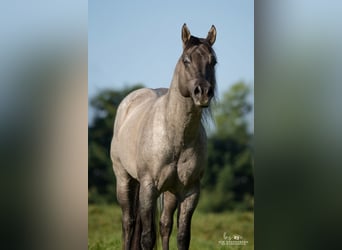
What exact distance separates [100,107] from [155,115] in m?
1.89

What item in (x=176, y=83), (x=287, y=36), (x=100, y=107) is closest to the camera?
(x=176, y=83)

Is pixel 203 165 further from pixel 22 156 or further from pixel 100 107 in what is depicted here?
pixel 100 107

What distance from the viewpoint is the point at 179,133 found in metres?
4.43

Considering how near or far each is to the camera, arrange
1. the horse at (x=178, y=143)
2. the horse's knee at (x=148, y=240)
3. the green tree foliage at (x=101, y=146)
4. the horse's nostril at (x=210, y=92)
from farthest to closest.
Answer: the green tree foliage at (x=101, y=146) → the horse's knee at (x=148, y=240) → the horse at (x=178, y=143) → the horse's nostril at (x=210, y=92)

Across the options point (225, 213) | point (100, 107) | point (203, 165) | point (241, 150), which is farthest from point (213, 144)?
point (203, 165)

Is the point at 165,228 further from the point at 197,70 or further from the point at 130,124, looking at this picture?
the point at 197,70

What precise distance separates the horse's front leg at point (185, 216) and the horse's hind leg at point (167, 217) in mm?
169

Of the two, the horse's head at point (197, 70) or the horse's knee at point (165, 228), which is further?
the horse's knee at point (165, 228)

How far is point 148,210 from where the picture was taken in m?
4.59

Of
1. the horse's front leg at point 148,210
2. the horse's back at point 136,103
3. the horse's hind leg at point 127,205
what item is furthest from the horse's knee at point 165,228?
the horse's back at point 136,103

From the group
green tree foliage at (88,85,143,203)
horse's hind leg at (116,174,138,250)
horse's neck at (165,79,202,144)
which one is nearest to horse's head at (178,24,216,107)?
horse's neck at (165,79,202,144)

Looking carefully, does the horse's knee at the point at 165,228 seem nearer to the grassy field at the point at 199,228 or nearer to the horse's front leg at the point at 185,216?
the horse's front leg at the point at 185,216

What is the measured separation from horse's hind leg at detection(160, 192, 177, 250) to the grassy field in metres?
1.49

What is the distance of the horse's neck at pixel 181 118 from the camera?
4.36 metres
